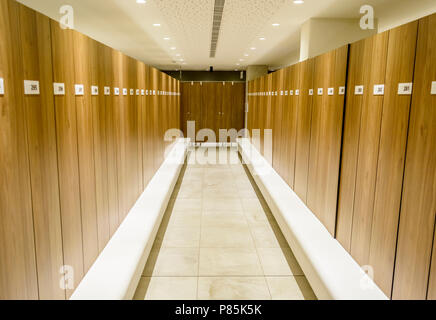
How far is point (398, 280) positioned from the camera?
2.10 metres

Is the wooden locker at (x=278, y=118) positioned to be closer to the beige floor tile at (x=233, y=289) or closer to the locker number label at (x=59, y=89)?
the beige floor tile at (x=233, y=289)

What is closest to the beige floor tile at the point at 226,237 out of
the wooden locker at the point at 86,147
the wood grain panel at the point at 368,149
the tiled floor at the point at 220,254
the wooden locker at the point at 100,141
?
the tiled floor at the point at 220,254

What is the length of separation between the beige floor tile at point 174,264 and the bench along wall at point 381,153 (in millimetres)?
1453

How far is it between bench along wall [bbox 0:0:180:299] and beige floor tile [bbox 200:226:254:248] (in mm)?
1246

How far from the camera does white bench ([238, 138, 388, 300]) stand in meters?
2.27

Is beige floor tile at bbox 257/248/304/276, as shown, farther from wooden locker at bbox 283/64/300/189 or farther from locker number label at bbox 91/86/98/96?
locker number label at bbox 91/86/98/96

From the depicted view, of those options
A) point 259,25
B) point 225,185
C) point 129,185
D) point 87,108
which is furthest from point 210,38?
point 87,108

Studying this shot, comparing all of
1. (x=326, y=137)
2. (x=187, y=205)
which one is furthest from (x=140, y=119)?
(x=326, y=137)

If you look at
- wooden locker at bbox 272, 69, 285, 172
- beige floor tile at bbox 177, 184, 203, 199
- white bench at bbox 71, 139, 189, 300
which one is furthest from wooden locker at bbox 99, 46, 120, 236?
wooden locker at bbox 272, 69, 285, 172

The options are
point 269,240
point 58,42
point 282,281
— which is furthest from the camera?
point 269,240

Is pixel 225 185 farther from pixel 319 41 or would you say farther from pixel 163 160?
pixel 319 41

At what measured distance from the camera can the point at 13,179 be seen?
4.99 feet

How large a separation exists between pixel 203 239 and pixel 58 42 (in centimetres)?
291

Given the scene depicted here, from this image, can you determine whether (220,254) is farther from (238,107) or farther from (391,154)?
(238,107)
